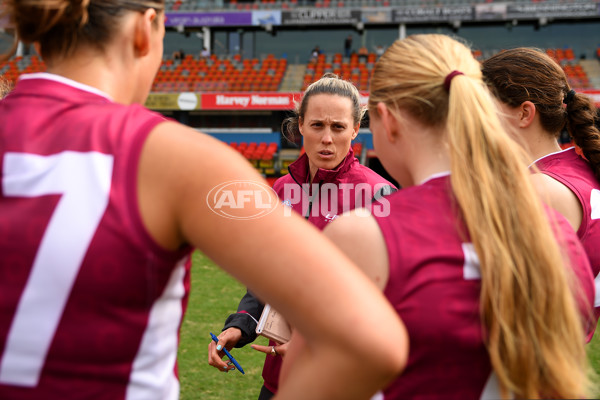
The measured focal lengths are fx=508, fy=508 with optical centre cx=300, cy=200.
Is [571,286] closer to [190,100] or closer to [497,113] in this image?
[497,113]

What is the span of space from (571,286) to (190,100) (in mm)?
20797

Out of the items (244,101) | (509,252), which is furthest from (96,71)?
(244,101)

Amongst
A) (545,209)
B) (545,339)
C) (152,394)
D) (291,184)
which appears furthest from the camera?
(291,184)

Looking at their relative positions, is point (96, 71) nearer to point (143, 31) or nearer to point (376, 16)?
point (143, 31)

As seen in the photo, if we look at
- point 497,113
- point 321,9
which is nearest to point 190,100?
point 321,9

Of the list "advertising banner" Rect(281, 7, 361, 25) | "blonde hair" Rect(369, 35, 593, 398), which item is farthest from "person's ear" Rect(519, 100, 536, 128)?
"advertising banner" Rect(281, 7, 361, 25)

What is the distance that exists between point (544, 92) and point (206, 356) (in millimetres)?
4000

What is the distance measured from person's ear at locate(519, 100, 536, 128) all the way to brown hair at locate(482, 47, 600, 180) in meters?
0.02

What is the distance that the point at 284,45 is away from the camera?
26000mm

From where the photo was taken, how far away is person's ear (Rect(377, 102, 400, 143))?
123cm

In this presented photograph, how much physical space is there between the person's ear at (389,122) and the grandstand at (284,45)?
1797 centimetres

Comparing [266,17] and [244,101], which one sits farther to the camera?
[266,17]

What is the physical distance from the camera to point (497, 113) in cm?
122

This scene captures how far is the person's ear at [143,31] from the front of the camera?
101 centimetres
